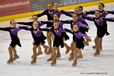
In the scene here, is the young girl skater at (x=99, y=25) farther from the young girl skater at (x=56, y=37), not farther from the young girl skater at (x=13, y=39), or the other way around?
the young girl skater at (x=13, y=39)

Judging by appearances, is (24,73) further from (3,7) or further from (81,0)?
(81,0)

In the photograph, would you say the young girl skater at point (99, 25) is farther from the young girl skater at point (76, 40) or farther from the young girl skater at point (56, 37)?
the young girl skater at point (56, 37)

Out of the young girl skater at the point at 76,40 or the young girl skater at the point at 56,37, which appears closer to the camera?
the young girl skater at the point at 76,40

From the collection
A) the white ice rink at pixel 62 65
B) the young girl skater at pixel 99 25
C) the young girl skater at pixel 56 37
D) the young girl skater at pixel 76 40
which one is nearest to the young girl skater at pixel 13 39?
the white ice rink at pixel 62 65

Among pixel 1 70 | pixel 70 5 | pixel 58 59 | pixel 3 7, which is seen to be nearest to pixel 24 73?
pixel 1 70

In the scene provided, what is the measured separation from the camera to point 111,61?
9.46 metres

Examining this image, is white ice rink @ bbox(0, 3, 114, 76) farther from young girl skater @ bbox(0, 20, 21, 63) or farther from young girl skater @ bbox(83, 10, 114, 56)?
young girl skater @ bbox(83, 10, 114, 56)

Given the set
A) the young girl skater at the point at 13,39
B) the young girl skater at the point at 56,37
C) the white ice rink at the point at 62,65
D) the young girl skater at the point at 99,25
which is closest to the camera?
the white ice rink at the point at 62,65

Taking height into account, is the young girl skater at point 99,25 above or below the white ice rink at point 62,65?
above

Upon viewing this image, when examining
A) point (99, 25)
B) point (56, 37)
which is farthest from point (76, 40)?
point (99, 25)

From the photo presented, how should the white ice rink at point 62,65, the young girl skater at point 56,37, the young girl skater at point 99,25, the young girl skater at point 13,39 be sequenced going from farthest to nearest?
the young girl skater at point 99,25, the young girl skater at point 13,39, the young girl skater at point 56,37, the white ice rink at point 62,65

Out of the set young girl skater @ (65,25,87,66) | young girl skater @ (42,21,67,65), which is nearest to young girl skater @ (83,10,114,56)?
young girl skater @ (65,25,87,66)

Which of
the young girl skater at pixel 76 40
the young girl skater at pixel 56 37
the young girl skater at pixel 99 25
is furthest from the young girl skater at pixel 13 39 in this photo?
the young girl skater at pixel 99 25

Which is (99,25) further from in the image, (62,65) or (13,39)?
(13,39)
